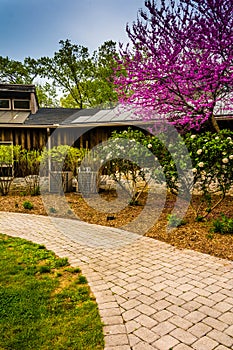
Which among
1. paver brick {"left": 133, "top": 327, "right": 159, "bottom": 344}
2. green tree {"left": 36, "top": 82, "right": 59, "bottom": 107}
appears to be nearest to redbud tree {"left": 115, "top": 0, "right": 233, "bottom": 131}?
paver brick {"left": 133, "top": 327, "right": 159, "bottom": 344}

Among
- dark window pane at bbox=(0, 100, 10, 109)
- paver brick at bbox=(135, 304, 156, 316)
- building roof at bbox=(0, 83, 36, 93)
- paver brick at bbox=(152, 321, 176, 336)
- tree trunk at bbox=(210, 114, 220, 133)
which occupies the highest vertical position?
building roof at bbox=(0, 83, 36, 93)

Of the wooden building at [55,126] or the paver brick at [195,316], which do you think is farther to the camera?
the wooden building at [55,126]

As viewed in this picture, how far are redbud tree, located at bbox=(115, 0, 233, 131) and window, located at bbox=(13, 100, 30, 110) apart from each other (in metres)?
9.06

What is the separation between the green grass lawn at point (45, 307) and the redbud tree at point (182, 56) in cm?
526

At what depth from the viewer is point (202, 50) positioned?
7.33 meters

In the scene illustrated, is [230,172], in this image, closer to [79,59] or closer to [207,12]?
[207,12]

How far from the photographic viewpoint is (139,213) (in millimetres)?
6934

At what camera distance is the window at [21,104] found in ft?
51.6

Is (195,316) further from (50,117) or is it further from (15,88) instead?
(15,88)

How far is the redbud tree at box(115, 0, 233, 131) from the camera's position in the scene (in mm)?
6988

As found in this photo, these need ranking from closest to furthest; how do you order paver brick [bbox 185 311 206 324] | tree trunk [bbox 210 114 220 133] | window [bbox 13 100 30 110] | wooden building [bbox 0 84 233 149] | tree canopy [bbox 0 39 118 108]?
paver brick [bbox 185 311 206 324], tree trunk [bbox 210 114 220 133], wooden building [bbox 0 84 233 149], window [bbox 13 100 30 110], tree canopy [bbox 0 39 118 108]

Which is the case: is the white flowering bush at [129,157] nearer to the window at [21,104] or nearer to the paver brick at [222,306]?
the paver brick at [222,306]

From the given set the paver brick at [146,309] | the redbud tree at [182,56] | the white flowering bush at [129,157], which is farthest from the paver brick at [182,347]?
the redbud tree at [182,56]

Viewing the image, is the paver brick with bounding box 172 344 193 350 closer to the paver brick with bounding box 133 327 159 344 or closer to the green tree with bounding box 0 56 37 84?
the paver brick with bounding box 133 327 159 344
